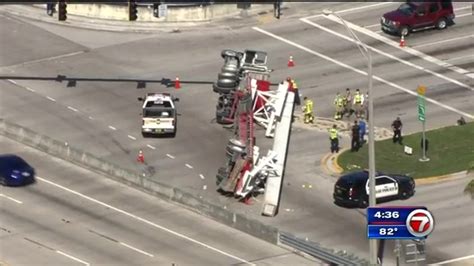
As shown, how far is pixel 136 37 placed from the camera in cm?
10875

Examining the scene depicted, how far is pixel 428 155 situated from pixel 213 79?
17534 millimetres

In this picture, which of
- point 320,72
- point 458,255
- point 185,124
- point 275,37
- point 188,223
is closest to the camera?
point 458,255

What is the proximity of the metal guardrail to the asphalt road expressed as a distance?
72.3 inches

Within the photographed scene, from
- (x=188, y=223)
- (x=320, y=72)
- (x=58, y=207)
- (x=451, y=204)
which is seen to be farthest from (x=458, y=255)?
(x=320, y=72)

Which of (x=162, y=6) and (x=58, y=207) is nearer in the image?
(x=58, y=207)

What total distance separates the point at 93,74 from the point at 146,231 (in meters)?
24.0

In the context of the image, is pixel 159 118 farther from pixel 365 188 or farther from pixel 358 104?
pixel 365 188

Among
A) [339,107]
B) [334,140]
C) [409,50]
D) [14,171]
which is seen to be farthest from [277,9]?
[14,171]

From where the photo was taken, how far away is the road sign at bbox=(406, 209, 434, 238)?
6875 centimetres

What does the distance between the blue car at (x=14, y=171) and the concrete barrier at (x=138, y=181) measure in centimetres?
384

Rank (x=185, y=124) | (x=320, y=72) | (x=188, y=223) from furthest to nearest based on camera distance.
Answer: (x=320, y=72), (x=185, y=124), (x=188, y=223)

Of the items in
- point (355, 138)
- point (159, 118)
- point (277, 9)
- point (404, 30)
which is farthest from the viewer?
point (277, 9)

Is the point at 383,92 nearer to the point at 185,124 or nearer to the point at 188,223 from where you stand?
the point at 185,124

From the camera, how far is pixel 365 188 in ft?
267
